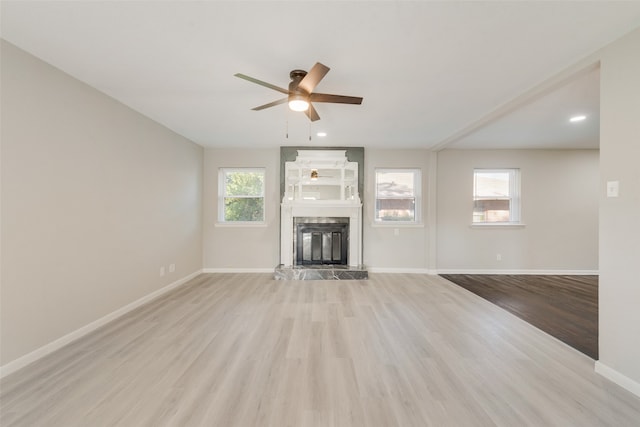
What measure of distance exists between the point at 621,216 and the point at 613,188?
210 millimetres

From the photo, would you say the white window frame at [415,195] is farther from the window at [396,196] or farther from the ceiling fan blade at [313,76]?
the ceiling fan blade at [313,76]

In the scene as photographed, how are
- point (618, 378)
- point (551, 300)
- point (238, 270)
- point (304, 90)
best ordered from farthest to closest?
point (238, 270) → point (551, 300) → point (304, 90) → point (618, 378)

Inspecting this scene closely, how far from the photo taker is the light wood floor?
1519 mm

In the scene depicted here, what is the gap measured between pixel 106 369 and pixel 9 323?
2.55ft

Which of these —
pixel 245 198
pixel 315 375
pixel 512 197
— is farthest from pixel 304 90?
pixel 512 197

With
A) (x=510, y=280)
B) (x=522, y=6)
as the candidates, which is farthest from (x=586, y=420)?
(x=510, y=280)

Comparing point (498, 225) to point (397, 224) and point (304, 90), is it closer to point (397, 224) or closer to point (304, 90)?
point (397, 224)

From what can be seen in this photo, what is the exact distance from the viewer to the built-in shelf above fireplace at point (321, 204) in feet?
16.4

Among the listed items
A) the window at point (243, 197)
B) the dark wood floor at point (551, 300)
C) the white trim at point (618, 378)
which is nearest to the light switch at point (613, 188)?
the white trim at point (618, 378)

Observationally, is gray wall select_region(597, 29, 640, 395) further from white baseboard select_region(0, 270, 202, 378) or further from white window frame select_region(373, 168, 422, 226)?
white baseboard select_region(0, 270, 202, 378)

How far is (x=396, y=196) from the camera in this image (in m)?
5.34

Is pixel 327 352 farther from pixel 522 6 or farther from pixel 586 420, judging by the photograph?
pixel 522 6

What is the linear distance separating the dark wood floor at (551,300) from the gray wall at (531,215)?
0.39m

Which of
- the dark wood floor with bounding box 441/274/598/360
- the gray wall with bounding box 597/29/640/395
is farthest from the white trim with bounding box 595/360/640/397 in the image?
the dark wood floor with bounding box 441/274/598/360
